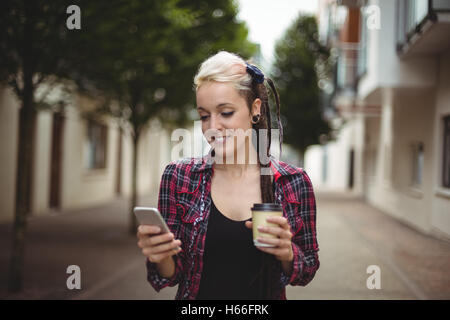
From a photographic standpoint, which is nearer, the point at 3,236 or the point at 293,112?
the point at 3,236

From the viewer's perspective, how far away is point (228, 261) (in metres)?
1.83

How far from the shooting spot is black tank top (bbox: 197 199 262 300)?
1.79 m

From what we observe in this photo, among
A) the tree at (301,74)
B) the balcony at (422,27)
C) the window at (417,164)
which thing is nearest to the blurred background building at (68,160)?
the balcony at (422,27)

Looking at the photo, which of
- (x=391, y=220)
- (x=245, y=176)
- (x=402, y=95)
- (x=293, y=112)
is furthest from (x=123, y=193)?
(x=245, y=176)

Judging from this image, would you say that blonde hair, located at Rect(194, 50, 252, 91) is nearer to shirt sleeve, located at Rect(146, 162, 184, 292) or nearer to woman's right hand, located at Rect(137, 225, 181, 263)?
shirt sleeve, located at Rect(146, 162, 184, 292)

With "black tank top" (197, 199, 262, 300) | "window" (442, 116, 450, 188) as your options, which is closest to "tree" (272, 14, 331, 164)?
"window" (442, 116, 450, 188)

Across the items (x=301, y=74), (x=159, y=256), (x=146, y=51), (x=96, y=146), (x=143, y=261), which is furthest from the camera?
(x=301, y=74)

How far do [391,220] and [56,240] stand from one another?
31.0 ft

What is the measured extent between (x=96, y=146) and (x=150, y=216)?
708 inches

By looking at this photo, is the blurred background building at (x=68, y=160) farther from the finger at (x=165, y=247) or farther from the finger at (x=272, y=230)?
the finger at (x=272, y=230)

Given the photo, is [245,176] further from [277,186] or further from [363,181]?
[363,181]

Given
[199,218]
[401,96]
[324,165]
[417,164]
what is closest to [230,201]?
[199,218]

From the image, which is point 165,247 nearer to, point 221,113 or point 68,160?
point 221,113
